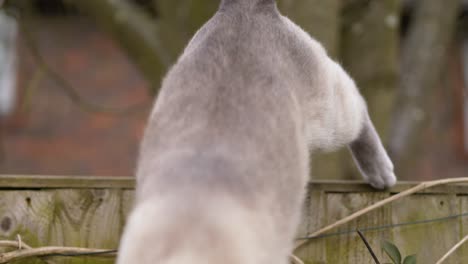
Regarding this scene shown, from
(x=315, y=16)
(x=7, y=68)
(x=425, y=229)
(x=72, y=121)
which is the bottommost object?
(x=425, y=229)

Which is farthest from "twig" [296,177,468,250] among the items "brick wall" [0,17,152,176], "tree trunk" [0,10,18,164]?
"tree trunk" [0,10,18,164]

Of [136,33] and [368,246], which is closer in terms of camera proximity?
[368,246]

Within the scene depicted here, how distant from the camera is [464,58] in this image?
307 inches

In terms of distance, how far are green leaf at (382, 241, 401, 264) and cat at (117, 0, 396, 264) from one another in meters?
0.27

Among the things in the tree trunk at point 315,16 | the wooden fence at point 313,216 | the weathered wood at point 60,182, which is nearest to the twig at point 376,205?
the wooden fence at point 313,216

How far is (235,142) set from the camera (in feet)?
6.18

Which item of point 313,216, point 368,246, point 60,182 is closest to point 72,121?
point 60,182

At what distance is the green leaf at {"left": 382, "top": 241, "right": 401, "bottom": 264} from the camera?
7.59ft

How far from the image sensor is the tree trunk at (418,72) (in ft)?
14.2

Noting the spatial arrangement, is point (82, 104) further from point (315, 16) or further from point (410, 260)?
point (410, 260)

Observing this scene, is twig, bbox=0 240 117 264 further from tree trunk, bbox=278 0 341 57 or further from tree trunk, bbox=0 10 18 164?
tree trunk, bbox=0 10 18 164

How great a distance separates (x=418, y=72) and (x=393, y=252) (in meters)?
2.34

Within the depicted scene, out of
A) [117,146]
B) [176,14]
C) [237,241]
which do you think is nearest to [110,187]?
[237,241]

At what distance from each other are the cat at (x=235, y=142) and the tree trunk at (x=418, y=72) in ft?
5.86
